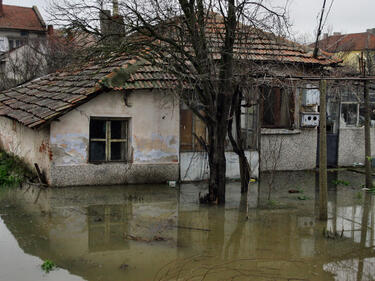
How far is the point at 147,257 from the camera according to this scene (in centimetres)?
674

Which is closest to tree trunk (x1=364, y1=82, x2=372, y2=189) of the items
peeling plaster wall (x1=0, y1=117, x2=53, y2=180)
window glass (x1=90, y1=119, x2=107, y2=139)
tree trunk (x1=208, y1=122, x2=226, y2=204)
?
Answer: tree trunk (x1=208, y1=122, x2=226, y2=204)

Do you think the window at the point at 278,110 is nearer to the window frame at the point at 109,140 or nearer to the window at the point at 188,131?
the window at the point at 188,131

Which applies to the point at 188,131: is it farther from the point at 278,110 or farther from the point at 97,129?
the point at 278,110

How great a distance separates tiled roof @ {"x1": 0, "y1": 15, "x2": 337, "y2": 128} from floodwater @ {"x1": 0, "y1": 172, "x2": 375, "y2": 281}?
89.6 inches

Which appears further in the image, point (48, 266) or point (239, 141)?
point (239, 141)

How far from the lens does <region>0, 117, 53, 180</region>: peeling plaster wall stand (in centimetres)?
1168

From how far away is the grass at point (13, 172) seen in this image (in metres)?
12.0

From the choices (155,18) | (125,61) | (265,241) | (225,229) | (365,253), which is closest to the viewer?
(365,253)

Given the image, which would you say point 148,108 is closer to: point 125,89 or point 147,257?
point 125,89

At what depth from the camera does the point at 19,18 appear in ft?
150

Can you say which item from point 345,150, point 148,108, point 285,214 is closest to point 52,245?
point 285,214

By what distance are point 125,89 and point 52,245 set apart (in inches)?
214

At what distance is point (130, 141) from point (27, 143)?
11.6 ft

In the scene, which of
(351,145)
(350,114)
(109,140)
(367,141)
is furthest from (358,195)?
(109,140)
